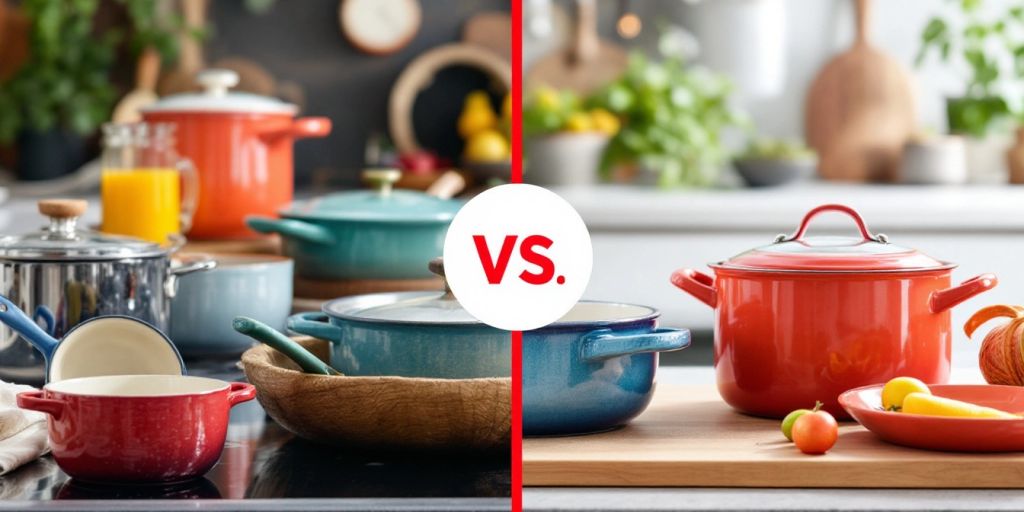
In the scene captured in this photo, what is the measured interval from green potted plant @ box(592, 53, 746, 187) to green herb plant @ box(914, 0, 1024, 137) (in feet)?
1.74

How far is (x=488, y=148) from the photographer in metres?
3.35

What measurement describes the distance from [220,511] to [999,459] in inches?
18.7

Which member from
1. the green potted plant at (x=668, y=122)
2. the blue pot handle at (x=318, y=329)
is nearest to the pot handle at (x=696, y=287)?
the blue pot handle at (x=318, y=329)

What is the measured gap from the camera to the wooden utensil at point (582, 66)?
342 centimetres

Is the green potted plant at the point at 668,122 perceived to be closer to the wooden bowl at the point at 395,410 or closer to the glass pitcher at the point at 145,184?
the glass pitcher at the point at 145,184

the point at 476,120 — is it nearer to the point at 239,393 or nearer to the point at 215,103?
the point at 215,103

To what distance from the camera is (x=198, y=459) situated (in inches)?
32.0

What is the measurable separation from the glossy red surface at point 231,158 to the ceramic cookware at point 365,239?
0.35 meters

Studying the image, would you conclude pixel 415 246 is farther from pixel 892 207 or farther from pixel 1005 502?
pixel 892 207

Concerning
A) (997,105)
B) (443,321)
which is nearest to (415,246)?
(443,321)

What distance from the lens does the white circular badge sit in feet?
2.43

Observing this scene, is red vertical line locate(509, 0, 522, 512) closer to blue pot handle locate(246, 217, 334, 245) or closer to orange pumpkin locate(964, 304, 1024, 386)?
orange pumpkin locate(964, 304, 1024, 386)

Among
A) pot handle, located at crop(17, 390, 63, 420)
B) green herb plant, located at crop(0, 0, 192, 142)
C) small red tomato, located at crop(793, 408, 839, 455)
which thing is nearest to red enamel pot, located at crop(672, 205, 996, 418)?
small red tomato, located at crop(793, 408, 839, 455)

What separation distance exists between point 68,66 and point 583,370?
2.99 metres
